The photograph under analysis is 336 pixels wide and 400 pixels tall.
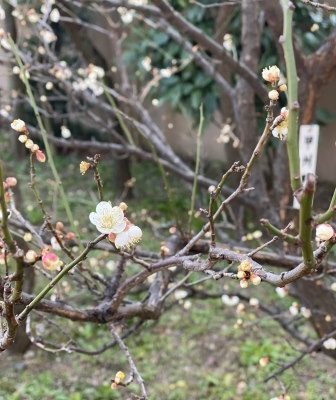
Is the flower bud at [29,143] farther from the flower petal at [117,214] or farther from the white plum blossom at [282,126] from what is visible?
the white plum blossom at [282,126]

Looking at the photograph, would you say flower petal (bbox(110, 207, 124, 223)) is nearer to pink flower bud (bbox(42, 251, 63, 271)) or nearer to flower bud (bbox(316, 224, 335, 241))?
pink flower bud (bbox(42, 251, 63, 271))

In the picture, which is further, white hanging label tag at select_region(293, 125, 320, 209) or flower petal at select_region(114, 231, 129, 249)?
white hanging label tag at select_region(293, 125, 320, 209)

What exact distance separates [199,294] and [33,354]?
1124 mm

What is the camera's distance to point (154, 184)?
543 cm

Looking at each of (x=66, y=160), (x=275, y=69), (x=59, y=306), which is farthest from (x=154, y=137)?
(x=66, y=160)

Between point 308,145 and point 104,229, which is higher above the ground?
point 104,229

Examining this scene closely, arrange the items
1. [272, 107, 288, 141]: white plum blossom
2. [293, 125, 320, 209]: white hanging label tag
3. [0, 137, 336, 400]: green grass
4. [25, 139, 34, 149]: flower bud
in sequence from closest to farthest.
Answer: [272, 107, 288, 141]: white plum blossom < [25, 139, 34, 149]: flower bud < [293, 125, 320, 209]: white hanging label tag < [0, 137, 336, 400]: green grass

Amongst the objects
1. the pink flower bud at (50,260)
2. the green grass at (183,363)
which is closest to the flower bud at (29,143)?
the pink flower bud at (50,260)

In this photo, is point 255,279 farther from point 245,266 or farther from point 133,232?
point 133,232

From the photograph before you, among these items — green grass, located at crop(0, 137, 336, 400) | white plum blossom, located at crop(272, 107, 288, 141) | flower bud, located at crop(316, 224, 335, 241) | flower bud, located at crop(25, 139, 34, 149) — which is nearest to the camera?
flower bud, located at crop(316, 224, 335, 241)

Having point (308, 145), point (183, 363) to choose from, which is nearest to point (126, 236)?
point (308, 145)

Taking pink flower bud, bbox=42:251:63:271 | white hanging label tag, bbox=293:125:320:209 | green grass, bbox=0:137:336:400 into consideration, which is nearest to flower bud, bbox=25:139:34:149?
pink flower bud, bbox=42:251:63:271

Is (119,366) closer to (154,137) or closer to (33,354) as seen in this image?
(33,354)

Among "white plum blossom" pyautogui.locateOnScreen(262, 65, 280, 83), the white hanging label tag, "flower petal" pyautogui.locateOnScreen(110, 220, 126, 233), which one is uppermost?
"white plum blossom" pyautogui.locateOnScreen(262, 65, 280, 83)
